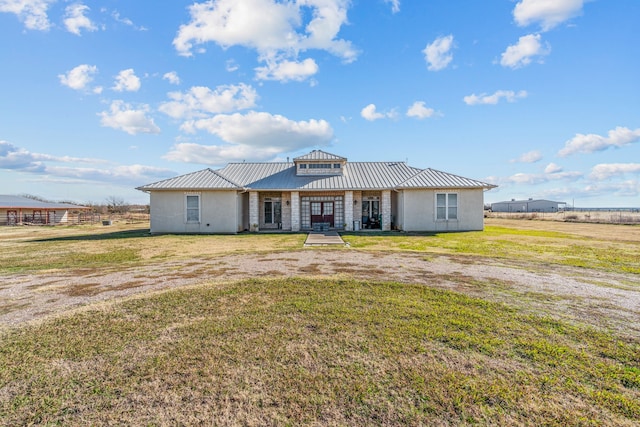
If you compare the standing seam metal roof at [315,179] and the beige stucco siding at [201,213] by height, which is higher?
the standing seam metal roof at [315,179]

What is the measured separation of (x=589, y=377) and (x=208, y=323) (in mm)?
4348

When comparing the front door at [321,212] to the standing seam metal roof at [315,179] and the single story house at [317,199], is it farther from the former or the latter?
the standing seam metal roof at [315,179]

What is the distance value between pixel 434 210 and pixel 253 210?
11.4 metres

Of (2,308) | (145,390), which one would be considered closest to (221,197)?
(2,308)

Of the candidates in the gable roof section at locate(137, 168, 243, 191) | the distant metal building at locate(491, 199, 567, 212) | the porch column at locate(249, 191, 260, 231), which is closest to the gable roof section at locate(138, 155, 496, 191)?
the gable roof section at locate(137, 168, 243, 191)

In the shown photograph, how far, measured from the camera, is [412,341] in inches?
146

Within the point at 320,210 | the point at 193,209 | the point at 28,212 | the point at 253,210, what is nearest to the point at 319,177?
the point at 320,210

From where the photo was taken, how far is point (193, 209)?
61.6ft

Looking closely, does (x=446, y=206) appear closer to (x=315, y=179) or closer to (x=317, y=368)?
(x=315, y=179)

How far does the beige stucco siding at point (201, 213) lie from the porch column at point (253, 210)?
1528mm

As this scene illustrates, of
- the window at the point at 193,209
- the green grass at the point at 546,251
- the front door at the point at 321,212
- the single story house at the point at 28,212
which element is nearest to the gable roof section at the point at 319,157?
the front door at the point at 321,212

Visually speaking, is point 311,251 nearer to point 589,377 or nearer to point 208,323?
point 208,323

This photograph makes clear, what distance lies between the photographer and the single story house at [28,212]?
33094 mm

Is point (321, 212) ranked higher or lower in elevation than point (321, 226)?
higher
